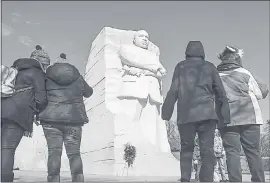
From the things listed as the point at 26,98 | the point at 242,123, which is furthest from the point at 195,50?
the point at 26,98

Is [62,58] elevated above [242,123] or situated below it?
above

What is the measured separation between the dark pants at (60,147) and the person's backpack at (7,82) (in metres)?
0.50

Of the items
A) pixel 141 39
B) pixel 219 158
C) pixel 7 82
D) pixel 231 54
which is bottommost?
pixel 219 158

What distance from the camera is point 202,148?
11.6 ft

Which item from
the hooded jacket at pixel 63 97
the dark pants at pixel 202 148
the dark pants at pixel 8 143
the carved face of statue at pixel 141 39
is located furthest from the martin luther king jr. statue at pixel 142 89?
the dark pants at pixel 8 143

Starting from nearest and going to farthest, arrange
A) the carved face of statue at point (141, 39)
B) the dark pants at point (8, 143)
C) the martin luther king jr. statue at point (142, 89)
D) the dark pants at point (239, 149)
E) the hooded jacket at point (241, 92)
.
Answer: the dark pants at point (8, 143), the dark pants at point (239, 149), the hooded jacket at point (241, 92), the martin luther king jr. statue at point (142, 89), the carved face of statue at point (141, 39)

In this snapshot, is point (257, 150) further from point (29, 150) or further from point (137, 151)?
point (29, 150)

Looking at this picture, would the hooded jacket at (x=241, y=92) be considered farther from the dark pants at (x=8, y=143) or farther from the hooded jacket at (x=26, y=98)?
the dark pants at (x=8, y=143)

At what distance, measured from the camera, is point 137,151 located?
9797mm

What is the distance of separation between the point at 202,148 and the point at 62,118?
4.87 feet

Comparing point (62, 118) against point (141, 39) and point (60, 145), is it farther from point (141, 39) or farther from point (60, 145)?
point (141, 39)

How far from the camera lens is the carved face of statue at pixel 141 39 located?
1070 centimetres

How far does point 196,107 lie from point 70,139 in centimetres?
137

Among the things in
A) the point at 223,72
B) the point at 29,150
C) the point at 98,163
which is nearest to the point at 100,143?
the point at 98,163
